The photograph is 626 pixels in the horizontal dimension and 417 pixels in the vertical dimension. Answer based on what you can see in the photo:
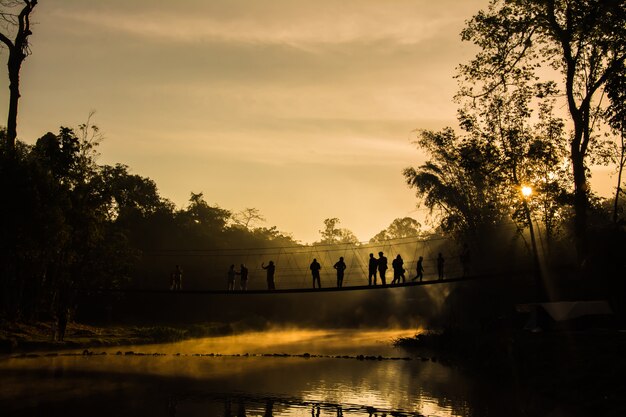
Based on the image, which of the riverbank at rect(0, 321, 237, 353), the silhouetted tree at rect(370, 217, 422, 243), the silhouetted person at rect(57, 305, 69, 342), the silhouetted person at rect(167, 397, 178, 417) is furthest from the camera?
the silhouetted tree at rect(370, 217, 422, 243)

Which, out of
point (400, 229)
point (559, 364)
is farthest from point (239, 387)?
point (400, 229)

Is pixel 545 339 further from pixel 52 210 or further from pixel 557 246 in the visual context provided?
pixel 52 210

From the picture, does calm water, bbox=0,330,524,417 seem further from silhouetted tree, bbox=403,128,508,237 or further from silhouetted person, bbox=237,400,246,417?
silhouetted tree, bbox=403,128,508,237

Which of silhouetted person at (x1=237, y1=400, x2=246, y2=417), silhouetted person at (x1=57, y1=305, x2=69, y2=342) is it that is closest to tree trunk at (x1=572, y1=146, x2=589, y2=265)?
silhouetted person at (x1=237, y1=400, x2=246, y2=417)

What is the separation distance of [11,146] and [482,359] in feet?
71.1

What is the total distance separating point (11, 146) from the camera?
91.9 ft

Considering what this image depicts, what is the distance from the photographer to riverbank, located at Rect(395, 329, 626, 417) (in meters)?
15.3

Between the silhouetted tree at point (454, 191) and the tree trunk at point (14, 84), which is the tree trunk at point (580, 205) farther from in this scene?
the tree trunk at point (14, 84)

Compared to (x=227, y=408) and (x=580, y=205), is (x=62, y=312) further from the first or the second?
(x=580, y=205)

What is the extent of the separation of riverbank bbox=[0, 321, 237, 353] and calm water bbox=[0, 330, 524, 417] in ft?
7.76

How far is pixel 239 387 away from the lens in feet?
61.2

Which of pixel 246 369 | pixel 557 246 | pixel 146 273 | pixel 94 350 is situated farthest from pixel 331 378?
pixel 146 273

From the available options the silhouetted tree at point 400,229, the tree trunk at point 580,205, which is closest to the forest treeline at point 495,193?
the tree trunk at point 580,205

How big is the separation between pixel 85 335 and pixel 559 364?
2230 centimetres
